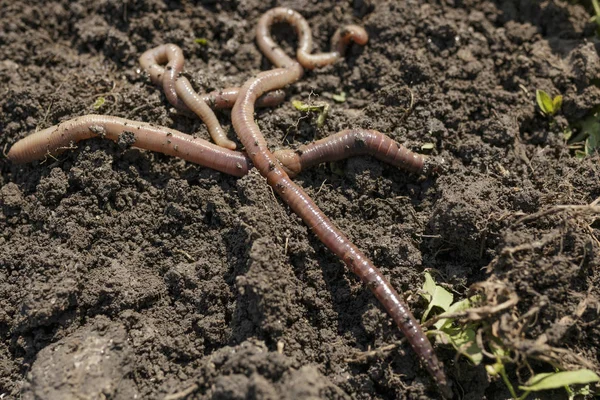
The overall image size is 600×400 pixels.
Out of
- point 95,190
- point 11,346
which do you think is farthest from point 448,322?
point 11,346

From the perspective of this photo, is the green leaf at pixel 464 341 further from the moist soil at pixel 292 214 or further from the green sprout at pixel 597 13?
the green sprout at pixel 597 13

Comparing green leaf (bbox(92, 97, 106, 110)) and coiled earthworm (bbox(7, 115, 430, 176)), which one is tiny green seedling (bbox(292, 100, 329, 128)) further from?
green leaf (bbox(92, 97, 106, 110))

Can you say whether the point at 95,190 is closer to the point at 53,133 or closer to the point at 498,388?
the point at 53,133

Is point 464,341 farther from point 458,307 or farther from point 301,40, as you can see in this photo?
point 301,40

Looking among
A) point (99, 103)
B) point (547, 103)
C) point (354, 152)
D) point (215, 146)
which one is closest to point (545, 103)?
point (547, 103)

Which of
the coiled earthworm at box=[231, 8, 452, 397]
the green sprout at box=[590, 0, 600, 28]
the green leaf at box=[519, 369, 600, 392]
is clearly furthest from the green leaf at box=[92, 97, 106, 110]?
the green sprout at box=[590, 0, 600, 28]
